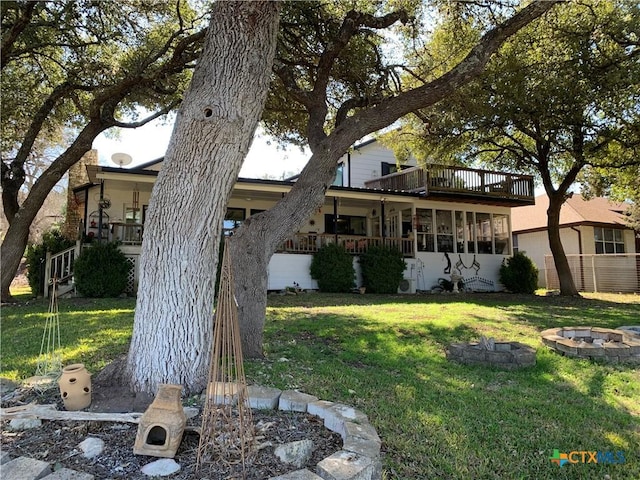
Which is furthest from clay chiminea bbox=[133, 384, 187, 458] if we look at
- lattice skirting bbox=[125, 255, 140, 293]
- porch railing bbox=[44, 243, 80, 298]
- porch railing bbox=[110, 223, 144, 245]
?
porch railing bbox=[110, 223, 144, 245]

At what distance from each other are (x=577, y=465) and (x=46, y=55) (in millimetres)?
12867

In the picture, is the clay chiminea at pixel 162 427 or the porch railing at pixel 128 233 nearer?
the clay chiminea at pixel 162 427

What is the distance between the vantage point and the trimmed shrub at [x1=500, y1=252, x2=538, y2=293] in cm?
Result: 1549

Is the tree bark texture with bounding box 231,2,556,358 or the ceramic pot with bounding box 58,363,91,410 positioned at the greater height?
the tree bark texture with bounding box 231,2,556,358

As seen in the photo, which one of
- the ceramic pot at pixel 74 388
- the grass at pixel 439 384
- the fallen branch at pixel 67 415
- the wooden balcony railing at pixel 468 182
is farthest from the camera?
the wooden balcony railing at pixel 468 182

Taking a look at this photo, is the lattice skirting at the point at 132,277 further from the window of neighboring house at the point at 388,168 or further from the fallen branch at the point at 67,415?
the window of neighboring house at the point at 388,168

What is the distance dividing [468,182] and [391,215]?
10.8 ft

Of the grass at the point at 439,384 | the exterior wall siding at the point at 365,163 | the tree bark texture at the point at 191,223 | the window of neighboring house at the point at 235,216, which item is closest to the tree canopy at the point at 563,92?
the grass at the point at 439,384

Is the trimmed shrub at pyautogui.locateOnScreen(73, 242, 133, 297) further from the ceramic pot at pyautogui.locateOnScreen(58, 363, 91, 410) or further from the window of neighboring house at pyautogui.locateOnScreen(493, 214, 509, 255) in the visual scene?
the window of neighboring house at pyautogui.locateOnScreen(493, 214, 509, 255)

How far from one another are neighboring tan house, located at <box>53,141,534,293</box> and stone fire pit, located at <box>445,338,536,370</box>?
8.93 m

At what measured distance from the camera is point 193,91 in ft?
10.9

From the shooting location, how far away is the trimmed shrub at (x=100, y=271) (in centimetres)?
1059

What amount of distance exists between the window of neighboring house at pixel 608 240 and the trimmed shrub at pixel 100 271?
21.0 meters

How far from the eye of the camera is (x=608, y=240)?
20.6 metres
